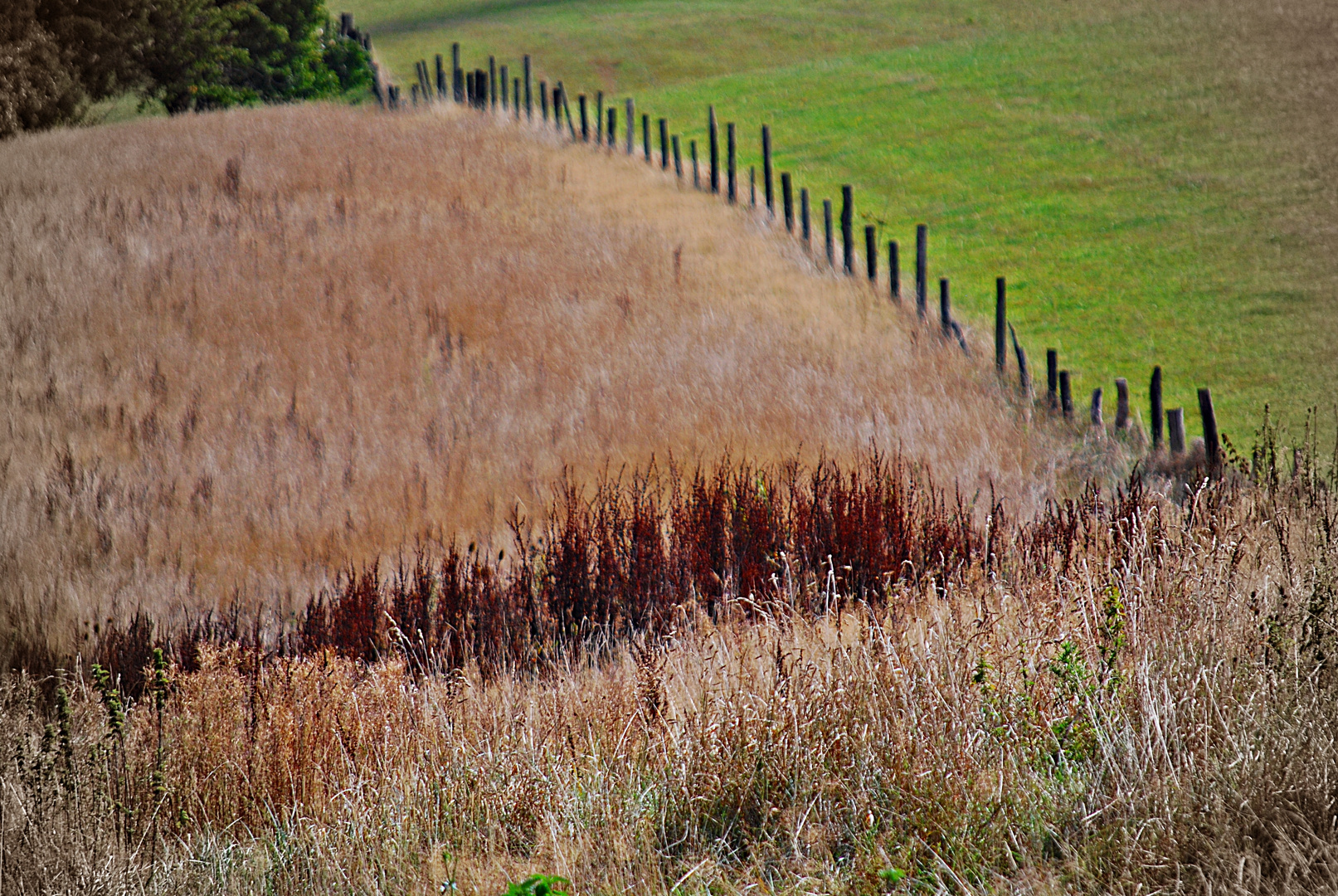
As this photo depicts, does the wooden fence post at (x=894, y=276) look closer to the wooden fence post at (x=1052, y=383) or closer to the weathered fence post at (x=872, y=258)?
the weathered fence post at (x=872, y=258)

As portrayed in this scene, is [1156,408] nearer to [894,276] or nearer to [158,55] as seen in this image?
[894,276]

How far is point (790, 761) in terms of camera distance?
13.3 ft

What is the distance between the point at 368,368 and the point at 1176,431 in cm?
795

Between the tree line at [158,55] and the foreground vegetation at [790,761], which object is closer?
the foreground vegetation at [790,761]

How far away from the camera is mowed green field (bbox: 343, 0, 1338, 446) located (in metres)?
16.4

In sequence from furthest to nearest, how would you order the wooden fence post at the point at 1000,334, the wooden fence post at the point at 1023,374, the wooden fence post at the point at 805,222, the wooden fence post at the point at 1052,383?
the wooden fence post at the point at 805,222 → the wooden fence post at the point at 1000,334 → the wooden fence post at the point at 1023,374 → the wooden fence post at the point at 1052,383

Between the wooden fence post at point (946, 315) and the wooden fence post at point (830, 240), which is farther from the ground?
the wooden fence post at point (830, 240)

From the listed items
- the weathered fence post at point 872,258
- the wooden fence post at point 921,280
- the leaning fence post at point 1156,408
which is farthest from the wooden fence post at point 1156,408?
the weathered fence post at point 872,258

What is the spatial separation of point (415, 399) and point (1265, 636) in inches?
330

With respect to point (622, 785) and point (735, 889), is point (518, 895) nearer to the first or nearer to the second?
point (735, 889)

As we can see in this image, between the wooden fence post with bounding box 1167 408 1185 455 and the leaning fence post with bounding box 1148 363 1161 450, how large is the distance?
1.11ft

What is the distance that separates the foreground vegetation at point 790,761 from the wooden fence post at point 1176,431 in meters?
3.85

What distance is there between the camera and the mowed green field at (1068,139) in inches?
645

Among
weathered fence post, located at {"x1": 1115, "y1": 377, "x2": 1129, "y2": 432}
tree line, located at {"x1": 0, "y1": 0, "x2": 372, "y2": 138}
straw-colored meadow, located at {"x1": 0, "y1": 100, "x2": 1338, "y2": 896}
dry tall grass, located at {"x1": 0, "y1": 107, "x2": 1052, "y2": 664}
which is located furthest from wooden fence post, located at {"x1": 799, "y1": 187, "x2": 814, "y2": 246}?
tree line, located at {"x1": 0, "y1": 0, "x2": 372, "y2": 138}
